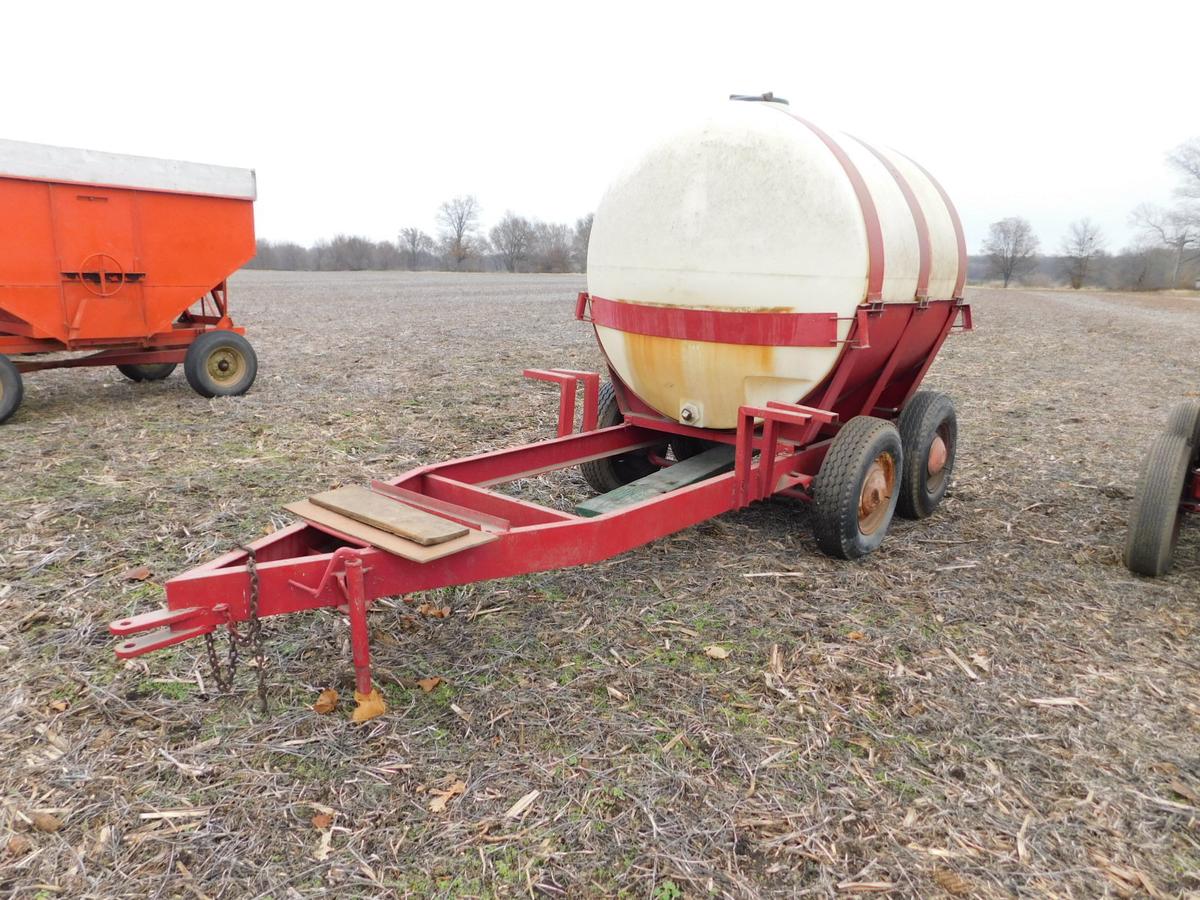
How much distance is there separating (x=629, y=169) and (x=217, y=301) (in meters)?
6.24

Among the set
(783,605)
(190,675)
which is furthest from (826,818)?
(190,675)

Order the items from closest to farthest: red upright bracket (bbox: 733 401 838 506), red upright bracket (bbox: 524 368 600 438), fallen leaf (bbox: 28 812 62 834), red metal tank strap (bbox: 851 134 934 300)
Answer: fallen leaf (bbox: 28 812 62 834) < red upright bracket (bbox: 733 401 838 506) < red metal tank strap (bbox: 851 134 934 300) < red upright bracket (bbox: 524 368 600 438)

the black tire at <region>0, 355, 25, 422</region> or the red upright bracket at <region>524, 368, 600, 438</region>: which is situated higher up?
the red upright bracket at <region>524, 368, 600, 438</region>

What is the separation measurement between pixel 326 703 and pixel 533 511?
114 centimetres

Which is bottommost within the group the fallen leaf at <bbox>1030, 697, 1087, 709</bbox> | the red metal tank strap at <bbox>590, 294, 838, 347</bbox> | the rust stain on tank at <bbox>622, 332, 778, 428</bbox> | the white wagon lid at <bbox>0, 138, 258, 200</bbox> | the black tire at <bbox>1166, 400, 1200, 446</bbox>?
the fallen leaf at <bbox>1030, 697, 1087, 709</bbox>

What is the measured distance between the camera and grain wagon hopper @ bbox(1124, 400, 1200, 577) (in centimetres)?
434

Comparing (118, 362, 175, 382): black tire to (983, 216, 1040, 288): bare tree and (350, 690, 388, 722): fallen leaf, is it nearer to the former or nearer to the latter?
(350, 690, 388, 722): fallen leaf

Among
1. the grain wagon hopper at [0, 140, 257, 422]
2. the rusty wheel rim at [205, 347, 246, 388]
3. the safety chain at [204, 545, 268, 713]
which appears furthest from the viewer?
the rusty wheel rim at [205, 347, 246, 388]

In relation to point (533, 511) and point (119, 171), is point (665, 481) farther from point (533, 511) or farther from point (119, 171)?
point (119, 171)

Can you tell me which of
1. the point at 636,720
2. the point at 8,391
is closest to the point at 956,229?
the point at 636,720

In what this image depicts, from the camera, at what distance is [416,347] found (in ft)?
43.7

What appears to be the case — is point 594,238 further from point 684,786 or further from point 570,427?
point 684,786

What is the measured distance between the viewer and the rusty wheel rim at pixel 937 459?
17.7ft

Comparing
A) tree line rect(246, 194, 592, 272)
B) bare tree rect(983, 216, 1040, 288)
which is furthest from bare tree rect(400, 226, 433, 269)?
bare tree rect(983, 216, 1040, 288)
